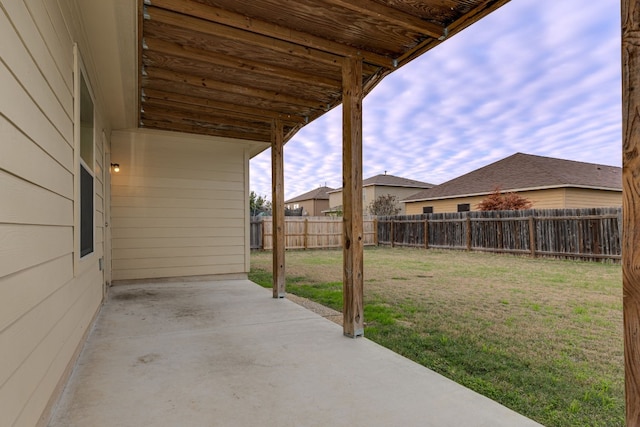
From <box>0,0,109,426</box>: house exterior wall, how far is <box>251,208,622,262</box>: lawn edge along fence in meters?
9.75

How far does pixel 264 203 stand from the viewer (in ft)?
86.5

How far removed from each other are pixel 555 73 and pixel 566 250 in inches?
264

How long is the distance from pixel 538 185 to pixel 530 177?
90cm

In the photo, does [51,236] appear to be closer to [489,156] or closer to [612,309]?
[612,309]

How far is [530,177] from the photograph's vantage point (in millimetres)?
13367

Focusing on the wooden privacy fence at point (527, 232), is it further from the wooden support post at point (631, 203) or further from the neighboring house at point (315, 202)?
the neighboring house at point (315, 202)

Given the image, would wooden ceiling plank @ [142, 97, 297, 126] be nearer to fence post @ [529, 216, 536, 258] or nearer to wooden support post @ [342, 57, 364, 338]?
wooden support post @ [342, 57, 364, 338]

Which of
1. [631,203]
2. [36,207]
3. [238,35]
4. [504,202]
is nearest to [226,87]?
[238,35]

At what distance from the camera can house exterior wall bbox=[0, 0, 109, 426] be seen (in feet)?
4.02

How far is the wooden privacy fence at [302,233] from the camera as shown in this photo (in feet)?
41.1

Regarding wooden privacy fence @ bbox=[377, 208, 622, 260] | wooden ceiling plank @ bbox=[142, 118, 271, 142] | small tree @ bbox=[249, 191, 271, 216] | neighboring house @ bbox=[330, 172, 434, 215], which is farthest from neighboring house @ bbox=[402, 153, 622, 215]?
small tree @ bbox=[249, 191, 271, 216]

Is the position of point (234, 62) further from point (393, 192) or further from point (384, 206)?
point (393, 192)

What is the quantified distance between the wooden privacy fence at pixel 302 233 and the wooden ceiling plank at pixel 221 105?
7780 millimetres

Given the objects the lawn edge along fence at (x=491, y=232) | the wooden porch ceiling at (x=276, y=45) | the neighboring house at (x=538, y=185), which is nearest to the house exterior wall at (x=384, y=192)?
the neighboring house at (x=538, y=185)
